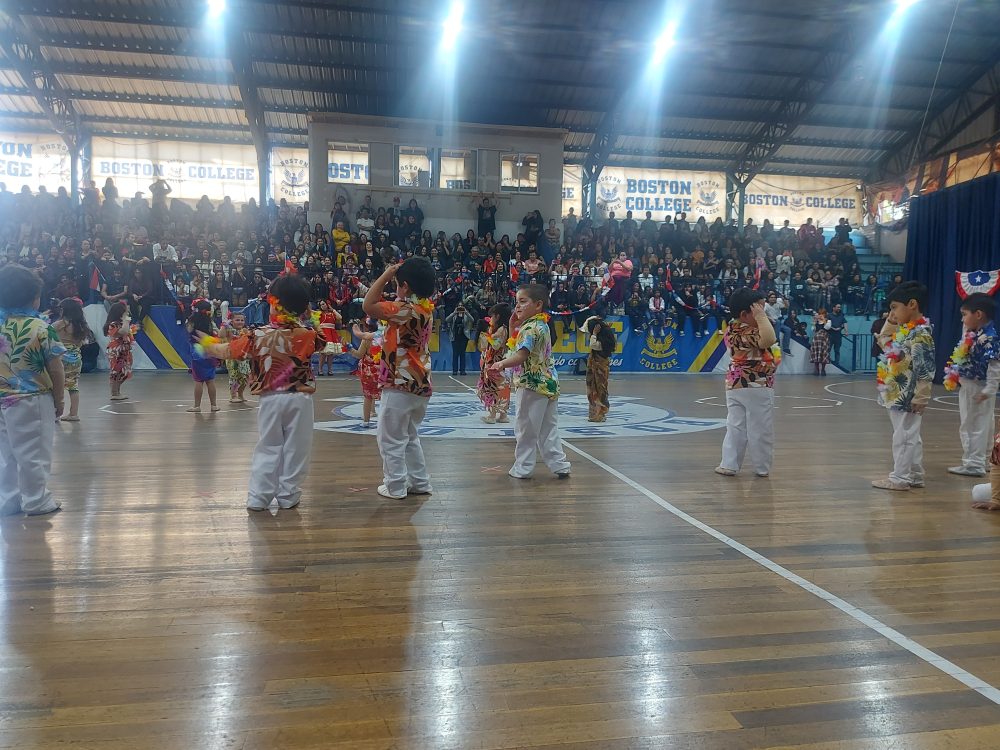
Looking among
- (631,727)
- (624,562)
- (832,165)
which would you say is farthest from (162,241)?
(832,165)

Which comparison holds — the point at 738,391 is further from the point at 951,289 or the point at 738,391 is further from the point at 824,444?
the point at 951,289

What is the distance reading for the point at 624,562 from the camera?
3623mm

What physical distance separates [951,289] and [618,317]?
310 inches

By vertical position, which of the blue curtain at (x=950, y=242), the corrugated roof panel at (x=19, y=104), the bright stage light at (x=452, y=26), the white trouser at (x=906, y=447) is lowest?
the white trouser at (x=906, y=447)

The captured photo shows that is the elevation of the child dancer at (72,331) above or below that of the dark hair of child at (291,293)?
below

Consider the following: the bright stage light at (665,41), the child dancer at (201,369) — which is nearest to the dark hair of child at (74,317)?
the child dancer at (201,369)

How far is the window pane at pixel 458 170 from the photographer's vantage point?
904 inches

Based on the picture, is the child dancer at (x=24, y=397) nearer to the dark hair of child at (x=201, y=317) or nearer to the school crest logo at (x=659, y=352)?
the dark hair of child at (x=201, y=317)

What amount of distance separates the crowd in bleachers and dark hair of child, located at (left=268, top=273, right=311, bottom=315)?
1164 centimetres

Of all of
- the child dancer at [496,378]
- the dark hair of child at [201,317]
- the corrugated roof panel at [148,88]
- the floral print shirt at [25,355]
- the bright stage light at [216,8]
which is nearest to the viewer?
the floral print shirt at [25,355]

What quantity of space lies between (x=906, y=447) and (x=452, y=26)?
16.7 metres

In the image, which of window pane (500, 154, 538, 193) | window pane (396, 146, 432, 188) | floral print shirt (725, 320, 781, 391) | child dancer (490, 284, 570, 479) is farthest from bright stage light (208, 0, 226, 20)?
floral print shirt (725, 320, 781, 391)

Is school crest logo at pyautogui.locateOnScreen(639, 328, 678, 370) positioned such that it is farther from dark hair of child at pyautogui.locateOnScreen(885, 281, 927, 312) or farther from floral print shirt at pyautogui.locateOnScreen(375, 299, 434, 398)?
floral print shirt at pyautogui.locateOnScreen(375, 299, 434, 398)

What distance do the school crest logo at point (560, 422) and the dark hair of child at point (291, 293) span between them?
10.5 ft
